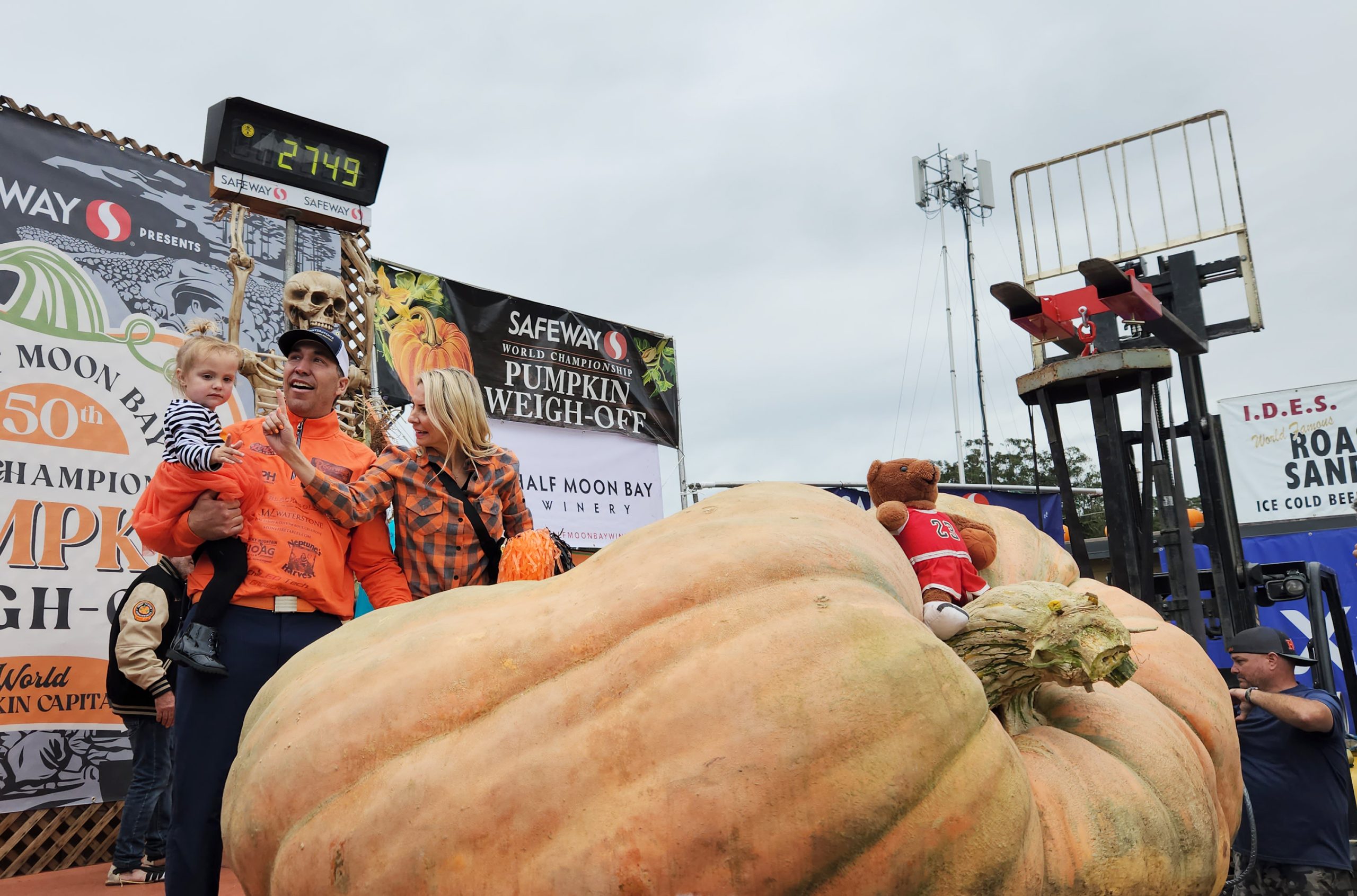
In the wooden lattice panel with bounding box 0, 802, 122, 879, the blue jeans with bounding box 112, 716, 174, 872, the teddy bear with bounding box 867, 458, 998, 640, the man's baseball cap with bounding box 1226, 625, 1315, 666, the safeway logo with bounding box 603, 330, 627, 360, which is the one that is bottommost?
the wooden lattice panel with bounding box 0, 802, 122, 879

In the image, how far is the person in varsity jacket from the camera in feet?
14.4

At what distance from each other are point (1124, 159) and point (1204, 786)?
4513 millimetres

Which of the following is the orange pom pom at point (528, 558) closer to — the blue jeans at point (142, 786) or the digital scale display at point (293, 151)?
the digital scale display at point (293, 151)

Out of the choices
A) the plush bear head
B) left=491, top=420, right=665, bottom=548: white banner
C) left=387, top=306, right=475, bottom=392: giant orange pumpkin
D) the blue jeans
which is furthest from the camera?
left=491, top=420, right=665, bottom=548: white banner

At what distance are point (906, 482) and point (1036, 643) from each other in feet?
3.33

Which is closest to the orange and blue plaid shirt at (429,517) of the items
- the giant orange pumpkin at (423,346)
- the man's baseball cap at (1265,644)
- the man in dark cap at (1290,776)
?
the man in dark cap at (1290,776)

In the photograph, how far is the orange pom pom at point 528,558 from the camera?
253 cm

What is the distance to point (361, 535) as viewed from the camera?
2738 millimetres

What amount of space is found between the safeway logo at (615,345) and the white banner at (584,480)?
2.76 feet

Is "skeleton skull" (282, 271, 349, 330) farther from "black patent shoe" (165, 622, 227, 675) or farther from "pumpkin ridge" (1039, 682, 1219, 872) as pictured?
"pumpkin ridge" (1039, 682, 1219, 872)

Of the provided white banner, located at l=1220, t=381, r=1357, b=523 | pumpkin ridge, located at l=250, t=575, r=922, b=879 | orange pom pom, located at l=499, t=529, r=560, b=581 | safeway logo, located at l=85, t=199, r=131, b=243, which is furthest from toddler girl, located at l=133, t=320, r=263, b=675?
white banner, located at l=1220, t=381, r=1357, b=523

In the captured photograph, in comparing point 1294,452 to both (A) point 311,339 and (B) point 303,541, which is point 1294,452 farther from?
(B) point 303,541

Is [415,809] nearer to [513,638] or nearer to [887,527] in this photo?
[513,638]

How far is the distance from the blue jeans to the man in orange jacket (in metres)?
2.61
